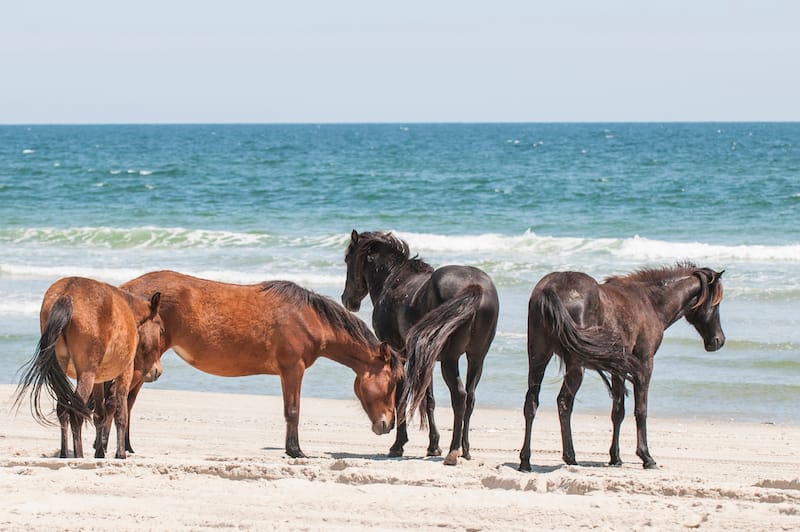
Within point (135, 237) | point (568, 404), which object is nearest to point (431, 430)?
point (568, 404)

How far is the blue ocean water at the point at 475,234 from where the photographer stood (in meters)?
10.6

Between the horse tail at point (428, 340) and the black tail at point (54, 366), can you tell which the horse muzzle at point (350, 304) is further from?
the black tail at point (54, 366)

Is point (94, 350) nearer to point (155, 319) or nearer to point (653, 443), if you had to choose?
point (155, 319)

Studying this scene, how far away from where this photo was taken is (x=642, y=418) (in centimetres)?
688

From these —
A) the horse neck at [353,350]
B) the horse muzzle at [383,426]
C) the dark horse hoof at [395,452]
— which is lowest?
the dark horse hoof at [395,452]

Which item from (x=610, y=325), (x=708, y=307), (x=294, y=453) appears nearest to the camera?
(x=610, y=325)

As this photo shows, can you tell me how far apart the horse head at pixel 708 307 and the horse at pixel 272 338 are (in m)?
2.14

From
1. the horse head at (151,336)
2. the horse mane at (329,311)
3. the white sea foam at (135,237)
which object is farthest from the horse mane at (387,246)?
the white sea foam at (135,237)

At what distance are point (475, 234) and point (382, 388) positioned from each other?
1674 centimetres

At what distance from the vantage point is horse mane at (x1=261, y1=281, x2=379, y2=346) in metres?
6.89

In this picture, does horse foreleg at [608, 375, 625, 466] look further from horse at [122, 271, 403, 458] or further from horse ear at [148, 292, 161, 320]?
horse ear at [148, 292, 161, 320]

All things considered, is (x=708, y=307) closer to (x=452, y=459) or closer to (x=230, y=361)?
(x=452, y=459)

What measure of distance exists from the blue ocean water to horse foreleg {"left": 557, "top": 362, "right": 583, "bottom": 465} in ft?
3.78

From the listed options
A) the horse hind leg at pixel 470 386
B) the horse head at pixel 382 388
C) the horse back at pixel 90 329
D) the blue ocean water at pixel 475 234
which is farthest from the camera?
the blue ocean water at pixel 475 234
